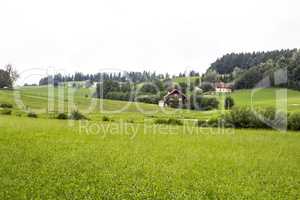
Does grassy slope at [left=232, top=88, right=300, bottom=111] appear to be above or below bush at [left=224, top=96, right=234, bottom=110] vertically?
above

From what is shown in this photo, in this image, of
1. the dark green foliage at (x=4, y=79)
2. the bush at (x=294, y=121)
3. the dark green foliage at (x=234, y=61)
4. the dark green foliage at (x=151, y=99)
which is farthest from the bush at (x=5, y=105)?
the dark green foliage at (x=234, y=61)

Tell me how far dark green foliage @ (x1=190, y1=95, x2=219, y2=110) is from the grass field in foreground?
51707 millimetres

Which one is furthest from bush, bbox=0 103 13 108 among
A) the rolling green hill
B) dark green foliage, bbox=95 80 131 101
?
dark green foliage, bbox=95 80 131 101

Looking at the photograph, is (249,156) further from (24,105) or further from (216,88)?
(216,88)

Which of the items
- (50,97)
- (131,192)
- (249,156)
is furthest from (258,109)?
(50,97)

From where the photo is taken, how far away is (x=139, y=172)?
623 inches

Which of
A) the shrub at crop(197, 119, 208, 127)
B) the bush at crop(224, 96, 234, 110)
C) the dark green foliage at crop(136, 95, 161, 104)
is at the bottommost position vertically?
the shrub at crop(197, 119, 208, 127)

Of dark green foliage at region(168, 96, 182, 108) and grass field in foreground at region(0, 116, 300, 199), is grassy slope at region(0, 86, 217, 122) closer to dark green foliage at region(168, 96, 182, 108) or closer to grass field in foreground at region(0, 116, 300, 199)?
dark green foliage at region(168, 96, 182, 108)

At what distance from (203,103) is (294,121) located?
34.6 m

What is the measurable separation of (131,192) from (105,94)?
92599 mm

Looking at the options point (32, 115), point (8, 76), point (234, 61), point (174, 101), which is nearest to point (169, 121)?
point (32, 115)

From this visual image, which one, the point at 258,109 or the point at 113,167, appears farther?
the point at 258,109

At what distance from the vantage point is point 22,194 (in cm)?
1105

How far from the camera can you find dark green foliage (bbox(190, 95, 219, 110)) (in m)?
76.5
